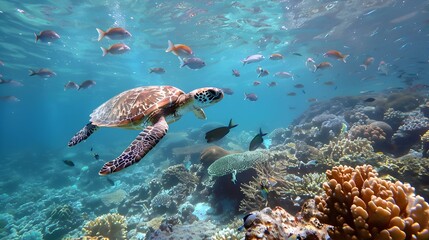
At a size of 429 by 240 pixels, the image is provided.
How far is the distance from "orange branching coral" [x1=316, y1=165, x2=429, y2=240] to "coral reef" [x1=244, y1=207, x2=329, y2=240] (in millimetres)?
146

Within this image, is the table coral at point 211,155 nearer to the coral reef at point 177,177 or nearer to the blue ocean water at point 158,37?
the coral reef at point 177,177

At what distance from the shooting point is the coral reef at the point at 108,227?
7.29 meters

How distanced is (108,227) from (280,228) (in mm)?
6835

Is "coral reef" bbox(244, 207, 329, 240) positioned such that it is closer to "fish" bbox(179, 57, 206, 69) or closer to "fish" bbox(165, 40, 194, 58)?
"fish" bbox(165, 40, 194, 58)

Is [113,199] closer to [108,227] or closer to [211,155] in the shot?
[108,227]

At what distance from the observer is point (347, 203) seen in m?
2.49

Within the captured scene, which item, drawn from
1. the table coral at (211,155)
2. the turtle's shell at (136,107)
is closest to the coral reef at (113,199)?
the table coral at (211,155)

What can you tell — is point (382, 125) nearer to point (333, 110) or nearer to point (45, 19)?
point (333, 110)

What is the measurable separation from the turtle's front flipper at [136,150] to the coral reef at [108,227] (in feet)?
17.4

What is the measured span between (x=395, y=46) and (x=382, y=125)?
30.9 m

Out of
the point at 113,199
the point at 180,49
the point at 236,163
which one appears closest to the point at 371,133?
the point at 236,163

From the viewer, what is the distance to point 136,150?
313 centimetres

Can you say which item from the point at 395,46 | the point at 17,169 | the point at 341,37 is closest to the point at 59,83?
the point at 17,169

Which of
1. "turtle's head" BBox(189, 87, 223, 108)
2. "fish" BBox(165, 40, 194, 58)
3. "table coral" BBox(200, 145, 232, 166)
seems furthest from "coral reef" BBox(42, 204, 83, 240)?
"turtle's head" BBox(189, 87, 223, 108)
